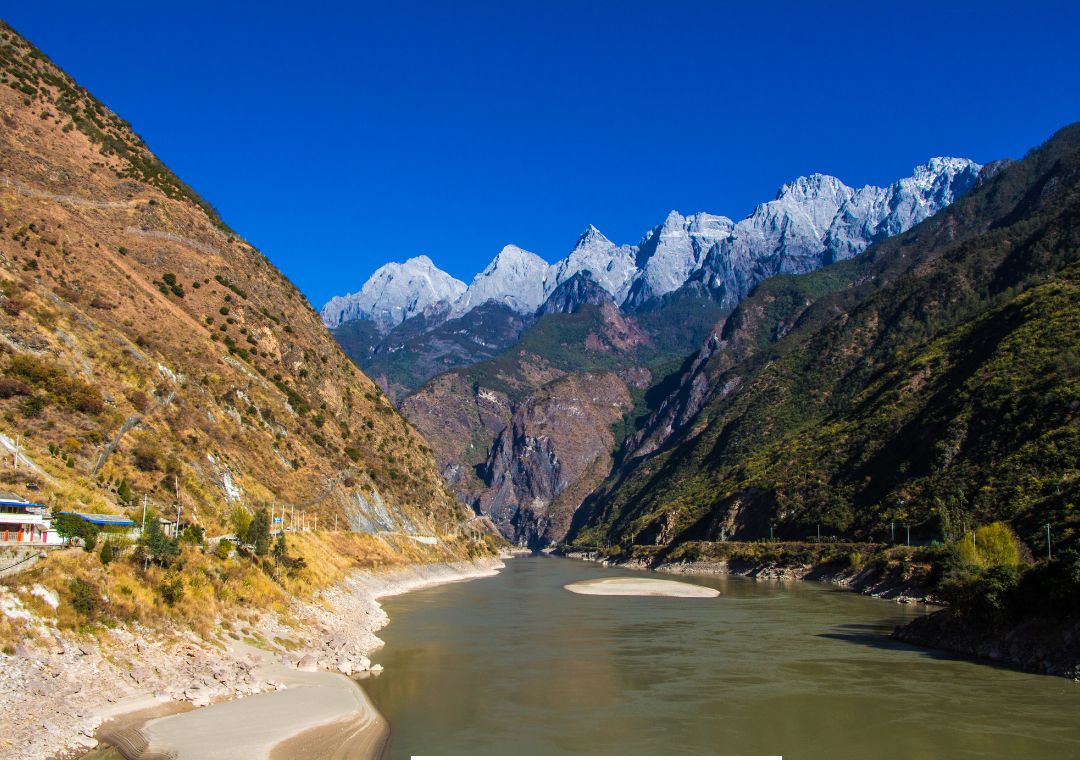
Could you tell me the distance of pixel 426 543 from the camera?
125 meters

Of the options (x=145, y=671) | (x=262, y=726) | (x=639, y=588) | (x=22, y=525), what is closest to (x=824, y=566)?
(x=639, y=588)

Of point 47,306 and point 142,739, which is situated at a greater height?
point 47,306

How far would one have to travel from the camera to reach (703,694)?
40.4 meters

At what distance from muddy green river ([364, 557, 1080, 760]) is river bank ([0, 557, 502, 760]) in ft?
12.8

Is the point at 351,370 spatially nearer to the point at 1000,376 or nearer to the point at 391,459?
the point at 391,459

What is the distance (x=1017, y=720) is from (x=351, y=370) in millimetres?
122883

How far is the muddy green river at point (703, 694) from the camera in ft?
103

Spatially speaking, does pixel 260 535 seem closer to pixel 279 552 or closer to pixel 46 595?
pixel 279 552

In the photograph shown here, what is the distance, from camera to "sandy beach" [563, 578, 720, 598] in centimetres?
10649

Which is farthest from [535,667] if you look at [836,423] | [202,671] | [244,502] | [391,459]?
[836,423]

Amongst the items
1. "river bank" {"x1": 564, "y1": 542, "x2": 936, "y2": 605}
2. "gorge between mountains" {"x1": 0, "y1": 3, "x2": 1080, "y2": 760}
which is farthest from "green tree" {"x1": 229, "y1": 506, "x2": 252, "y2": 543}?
"river bank" {"x1": 564, "y1": 542, "x2": 936, "y2": 605}

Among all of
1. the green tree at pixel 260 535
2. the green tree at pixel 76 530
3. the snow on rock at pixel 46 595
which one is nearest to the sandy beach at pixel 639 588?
the green tree at pixel 260 535

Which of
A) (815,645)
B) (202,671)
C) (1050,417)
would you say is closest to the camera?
(202,671)

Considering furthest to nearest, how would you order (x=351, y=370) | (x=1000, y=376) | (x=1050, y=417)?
(x=351, y=370) → (x=1000, y=376) → (x=1050, y=417)
